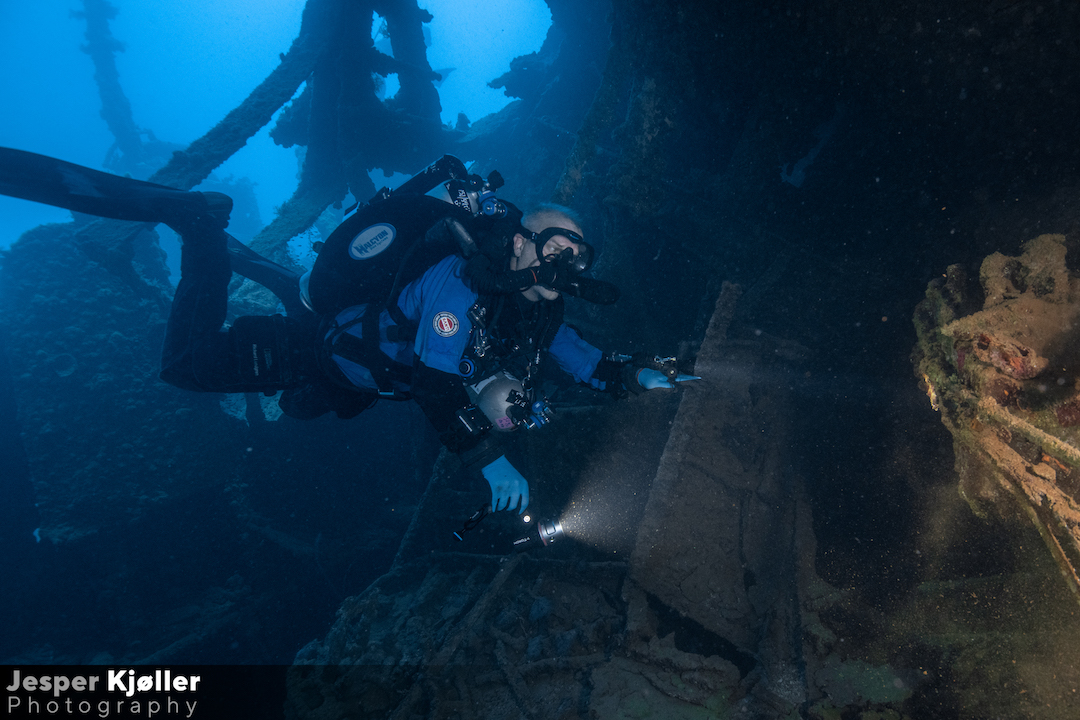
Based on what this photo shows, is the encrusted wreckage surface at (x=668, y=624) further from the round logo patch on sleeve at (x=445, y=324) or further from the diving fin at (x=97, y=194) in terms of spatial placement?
the diving fin at (x=97, y=194)

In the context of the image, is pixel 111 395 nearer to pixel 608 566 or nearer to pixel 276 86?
pixel 276 86

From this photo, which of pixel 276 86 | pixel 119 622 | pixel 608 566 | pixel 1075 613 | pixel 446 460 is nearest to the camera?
pixel 1075 613

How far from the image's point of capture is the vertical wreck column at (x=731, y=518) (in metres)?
2.92

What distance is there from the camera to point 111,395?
25.5ft

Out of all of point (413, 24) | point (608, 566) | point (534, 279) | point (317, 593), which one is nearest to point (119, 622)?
point (317, 593)

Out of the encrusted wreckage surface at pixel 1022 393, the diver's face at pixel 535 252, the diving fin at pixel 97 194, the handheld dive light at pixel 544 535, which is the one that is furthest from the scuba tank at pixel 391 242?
Result: the encrusted wreckage surface at pixel 1022 393

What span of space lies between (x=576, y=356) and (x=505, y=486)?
4.55 feet

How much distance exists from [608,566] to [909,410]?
2538 millimetres

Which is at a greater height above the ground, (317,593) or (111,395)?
(111,395)

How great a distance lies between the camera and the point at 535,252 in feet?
10.6

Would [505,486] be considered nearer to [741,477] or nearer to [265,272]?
[741,477]

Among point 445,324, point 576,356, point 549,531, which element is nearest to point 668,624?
point 549,531

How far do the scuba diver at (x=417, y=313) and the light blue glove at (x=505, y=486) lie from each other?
1 centimetres

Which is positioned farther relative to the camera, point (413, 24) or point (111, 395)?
point (413, 24)
